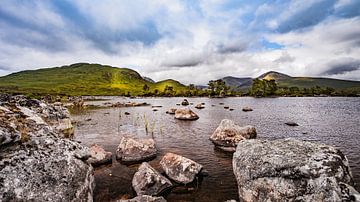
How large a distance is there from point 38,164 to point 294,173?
1230cm

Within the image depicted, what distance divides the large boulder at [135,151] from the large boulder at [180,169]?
182 inches

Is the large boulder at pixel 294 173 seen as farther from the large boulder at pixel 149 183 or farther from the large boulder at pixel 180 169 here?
the large boulder at pixel 149 183

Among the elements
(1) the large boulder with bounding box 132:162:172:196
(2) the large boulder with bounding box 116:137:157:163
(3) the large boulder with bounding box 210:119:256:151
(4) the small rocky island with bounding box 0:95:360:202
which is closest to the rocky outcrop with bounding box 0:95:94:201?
(4) the small rocky island with bounding box 0:95:360:202

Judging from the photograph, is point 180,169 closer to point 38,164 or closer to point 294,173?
point 294,173

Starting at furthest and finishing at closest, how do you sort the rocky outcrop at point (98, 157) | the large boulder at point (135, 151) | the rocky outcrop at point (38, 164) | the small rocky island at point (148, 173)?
the large boulder at point (135, 151) → the rocky outcrop at point (98, 157) → the small rocky island at point (148, 173) → the rocky outcrop at point (38, 164)

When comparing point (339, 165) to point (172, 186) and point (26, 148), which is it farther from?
point (26, 148)

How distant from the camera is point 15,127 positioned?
1143 cm

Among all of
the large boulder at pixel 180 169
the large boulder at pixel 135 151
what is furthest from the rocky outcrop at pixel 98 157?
the large boulder at pixel 180 169

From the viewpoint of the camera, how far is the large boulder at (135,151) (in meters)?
21.4

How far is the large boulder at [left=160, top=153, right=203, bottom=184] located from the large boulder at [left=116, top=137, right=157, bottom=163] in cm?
462

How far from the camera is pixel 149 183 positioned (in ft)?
47.8

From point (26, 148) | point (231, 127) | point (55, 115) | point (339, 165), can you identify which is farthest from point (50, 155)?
point (231, 127)

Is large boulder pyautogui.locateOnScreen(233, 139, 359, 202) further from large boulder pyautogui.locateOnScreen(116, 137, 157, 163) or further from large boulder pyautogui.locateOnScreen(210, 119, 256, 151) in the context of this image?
large boulder pyautogui.locateOnScreen(210, 119, 256, 151)

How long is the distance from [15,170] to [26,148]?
4.48 ft
